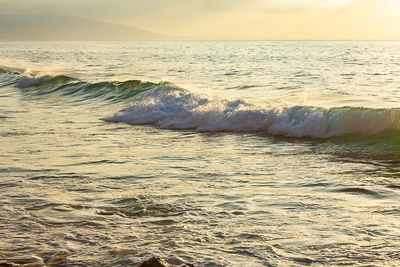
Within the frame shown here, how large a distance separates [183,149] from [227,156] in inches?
49.7

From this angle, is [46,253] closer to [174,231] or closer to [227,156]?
[174,231]

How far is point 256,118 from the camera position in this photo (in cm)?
1462

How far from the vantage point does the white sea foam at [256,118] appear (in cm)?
1302

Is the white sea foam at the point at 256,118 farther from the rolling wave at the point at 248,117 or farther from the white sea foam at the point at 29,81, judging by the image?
the white sea foam at the point at 29,81

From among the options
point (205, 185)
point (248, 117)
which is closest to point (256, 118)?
point (248, 117)

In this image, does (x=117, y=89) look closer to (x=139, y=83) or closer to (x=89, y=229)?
(x=139, y=83)

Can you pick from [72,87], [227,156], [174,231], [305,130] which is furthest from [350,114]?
[72,87]

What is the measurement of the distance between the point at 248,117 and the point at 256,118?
0.25 metres

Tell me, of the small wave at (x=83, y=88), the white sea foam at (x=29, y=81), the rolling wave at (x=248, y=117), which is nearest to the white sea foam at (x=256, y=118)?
the rolling wave at (x=248, y=117)

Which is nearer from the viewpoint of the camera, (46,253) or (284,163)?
(46,253)

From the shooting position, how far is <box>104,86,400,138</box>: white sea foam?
13.0 m

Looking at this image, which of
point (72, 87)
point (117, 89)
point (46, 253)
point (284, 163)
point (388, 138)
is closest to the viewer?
point (46, 253)

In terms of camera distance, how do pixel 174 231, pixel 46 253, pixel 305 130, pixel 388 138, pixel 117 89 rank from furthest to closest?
pixel 117 89
pixel 305 130
pixel 388 138
pixel 174 231
pixel 46 253

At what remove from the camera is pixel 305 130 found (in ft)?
43.3
